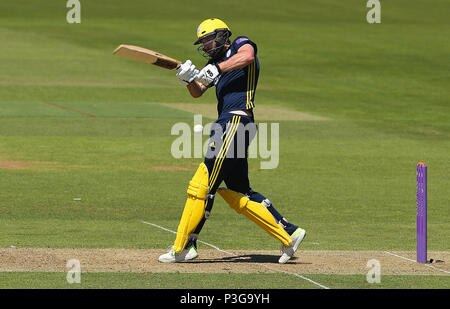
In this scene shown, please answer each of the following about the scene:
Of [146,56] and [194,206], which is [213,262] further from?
[146,56]

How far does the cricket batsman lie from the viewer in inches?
405

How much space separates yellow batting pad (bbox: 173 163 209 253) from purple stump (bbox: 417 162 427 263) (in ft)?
7.31

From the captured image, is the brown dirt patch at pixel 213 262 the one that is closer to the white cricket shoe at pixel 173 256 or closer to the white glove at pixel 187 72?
the white cricket shoe at pixel 173 256

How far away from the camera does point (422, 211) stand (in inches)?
418

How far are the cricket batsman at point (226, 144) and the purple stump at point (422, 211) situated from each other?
4.15 ft

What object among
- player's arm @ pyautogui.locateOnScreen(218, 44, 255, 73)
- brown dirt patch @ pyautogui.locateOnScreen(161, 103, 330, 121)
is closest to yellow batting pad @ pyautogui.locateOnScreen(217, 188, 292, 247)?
player's arm @ pyautogui.locateOnScreen(218, 44, 255, 73)

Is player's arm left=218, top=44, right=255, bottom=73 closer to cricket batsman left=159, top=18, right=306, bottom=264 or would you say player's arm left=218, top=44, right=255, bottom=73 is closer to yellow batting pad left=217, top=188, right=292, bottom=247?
cricket batsman left=159, top=18, right=306, bottom=264

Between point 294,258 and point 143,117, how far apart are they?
18.7m

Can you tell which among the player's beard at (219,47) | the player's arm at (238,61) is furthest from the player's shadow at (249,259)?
the player's beard at (219,47)

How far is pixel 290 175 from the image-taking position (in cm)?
2052

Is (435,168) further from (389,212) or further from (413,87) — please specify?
(413,87)

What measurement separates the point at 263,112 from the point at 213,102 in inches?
104

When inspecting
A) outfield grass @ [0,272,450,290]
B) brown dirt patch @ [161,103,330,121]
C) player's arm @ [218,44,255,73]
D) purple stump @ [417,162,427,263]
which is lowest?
outfield grass @ [0,272,450,290]
